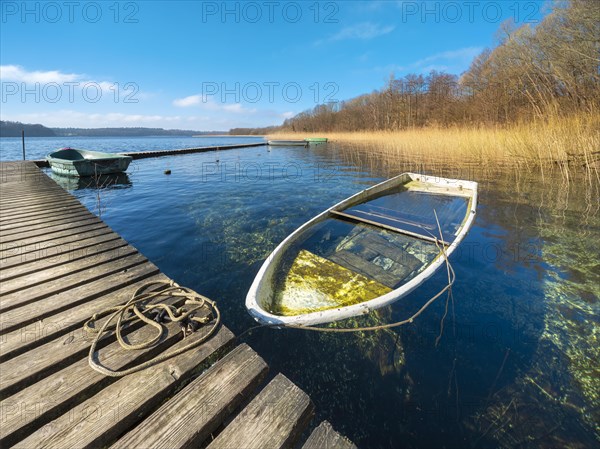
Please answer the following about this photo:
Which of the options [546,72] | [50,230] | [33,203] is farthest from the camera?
[546,72]

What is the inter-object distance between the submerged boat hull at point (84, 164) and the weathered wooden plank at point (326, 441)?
18.7 m

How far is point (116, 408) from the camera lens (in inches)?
69.9

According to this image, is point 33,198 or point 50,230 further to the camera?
point 33,198

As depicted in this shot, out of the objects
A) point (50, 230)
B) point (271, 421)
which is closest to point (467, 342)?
point (271, 421)

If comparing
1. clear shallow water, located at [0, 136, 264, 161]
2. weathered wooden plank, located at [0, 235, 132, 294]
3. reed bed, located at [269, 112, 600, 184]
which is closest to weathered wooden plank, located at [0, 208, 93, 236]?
weathered wooden plank, located at [0, 235, 132, 294]

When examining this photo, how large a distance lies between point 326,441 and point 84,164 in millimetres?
19273

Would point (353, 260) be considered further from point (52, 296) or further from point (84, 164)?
point (84, 164)

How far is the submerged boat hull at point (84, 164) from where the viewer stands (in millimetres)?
14789

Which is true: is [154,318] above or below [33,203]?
below

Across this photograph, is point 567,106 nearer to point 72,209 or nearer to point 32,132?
point 72,209

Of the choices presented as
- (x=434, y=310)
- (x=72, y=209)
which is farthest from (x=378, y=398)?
(x=72, y=209)

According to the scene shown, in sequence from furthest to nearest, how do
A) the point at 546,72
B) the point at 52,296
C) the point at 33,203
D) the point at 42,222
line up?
the point at 546,72, the point at 33,203, the point at 42,222, the point at 52,296

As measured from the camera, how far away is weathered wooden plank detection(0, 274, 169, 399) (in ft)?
6.52

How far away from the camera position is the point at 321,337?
3.23 m
